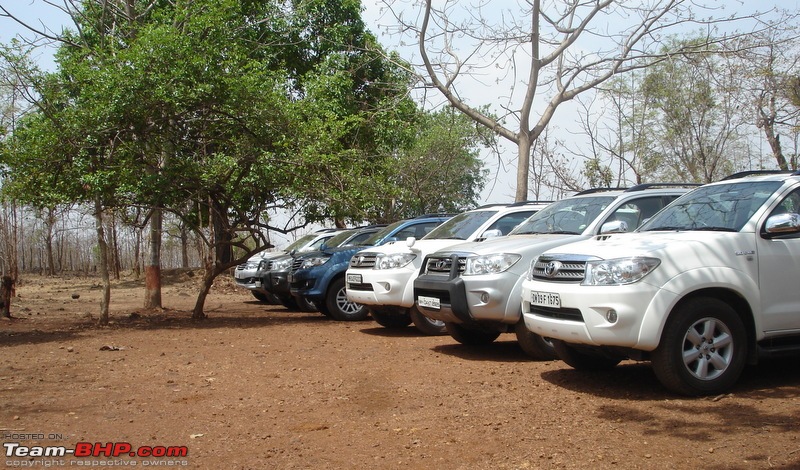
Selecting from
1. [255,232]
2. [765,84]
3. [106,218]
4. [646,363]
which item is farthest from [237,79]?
[765,84]

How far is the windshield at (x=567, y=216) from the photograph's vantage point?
837 centimetres

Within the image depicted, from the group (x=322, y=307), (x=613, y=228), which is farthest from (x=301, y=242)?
(x=613, y=228)

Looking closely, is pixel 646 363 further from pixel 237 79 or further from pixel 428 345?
pixel 237 79

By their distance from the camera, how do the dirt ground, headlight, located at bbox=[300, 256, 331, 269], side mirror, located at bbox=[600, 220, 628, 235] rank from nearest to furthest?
the dirt ground → side mirror, located at bbox=[600, 220, 628, 235] → headlight, located at bbox=[300, 256, 331, 269]

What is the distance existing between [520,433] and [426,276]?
3.58 meters

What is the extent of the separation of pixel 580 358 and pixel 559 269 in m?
1.00

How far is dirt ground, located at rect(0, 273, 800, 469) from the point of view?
4762mm

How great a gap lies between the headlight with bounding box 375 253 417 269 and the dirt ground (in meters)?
1.05

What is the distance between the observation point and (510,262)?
786 centimetres

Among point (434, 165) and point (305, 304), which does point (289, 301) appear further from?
point (434, 165)

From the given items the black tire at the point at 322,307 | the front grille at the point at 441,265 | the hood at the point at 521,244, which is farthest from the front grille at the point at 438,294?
the black tire at the point at 322,307

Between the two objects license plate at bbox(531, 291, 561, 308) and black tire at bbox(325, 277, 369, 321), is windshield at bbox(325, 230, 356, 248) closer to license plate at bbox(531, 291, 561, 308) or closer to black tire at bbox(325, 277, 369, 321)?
black tire at bbox(325, 277, 369, 321)

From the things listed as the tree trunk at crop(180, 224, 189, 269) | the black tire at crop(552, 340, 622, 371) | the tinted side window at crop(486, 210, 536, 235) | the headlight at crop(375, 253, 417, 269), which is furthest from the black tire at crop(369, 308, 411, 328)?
the tree trunk at crop(180, 224, 189, 269)

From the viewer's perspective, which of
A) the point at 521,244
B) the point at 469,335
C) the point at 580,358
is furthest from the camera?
the point at 469,335
